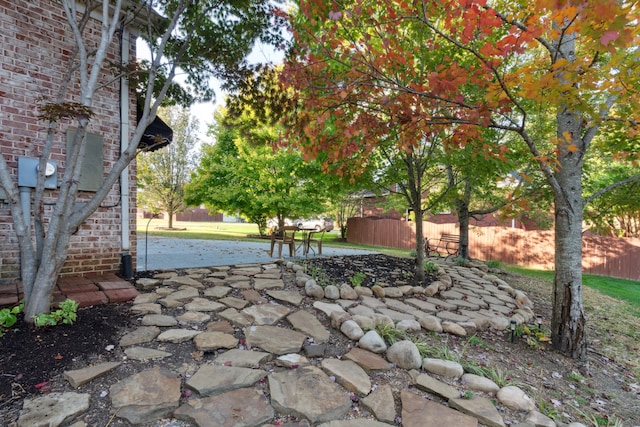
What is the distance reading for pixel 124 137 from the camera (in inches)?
161

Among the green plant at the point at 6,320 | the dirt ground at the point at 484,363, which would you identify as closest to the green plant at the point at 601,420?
the dirt ground at the point at 484,363

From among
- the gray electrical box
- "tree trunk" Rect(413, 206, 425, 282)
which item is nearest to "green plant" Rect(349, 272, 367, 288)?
"tree trunk" Rect(413, 206, 425, 282)

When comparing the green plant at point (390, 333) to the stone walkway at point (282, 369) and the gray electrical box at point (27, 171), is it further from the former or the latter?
the gray electrical box at point (27, 171)

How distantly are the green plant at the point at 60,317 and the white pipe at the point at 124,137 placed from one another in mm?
1628

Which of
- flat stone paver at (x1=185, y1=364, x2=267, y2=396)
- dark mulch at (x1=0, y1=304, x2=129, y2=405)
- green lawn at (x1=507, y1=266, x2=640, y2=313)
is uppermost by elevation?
dark mulch at (x1=0, y1=304, x2=129, y2=405)

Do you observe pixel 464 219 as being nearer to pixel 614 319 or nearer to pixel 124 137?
pixel 614 319

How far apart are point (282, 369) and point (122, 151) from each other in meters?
3.60

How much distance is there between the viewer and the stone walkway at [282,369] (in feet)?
5.77

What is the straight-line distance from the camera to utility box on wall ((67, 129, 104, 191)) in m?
3.77

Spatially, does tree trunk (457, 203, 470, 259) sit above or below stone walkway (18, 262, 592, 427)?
above

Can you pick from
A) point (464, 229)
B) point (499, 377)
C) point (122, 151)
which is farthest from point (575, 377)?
point (464, 229)

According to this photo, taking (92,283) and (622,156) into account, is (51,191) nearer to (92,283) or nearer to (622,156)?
(92,283)

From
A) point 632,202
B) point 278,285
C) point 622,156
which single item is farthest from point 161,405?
point 632,202

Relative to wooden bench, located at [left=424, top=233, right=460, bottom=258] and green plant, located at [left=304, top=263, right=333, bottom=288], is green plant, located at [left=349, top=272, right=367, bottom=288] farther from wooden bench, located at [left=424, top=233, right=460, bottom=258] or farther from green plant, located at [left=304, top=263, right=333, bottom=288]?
wooden bench, located at [left=424, top=233, right=460, bottom=258]
